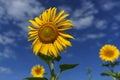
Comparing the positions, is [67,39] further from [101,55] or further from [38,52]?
[101,55]

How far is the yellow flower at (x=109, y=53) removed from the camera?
1779 centimetres

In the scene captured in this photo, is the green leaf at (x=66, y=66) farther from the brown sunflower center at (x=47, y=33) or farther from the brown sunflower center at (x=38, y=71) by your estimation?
the brown sunflower center at (x=38, y=71)

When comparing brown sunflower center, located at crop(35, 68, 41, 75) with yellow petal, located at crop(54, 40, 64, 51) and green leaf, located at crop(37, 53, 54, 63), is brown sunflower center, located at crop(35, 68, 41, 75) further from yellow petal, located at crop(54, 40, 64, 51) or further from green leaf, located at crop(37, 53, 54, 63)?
green leaf, located at crop(37, 53, 54, 63)

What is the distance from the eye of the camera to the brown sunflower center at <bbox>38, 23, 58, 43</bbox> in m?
7.48

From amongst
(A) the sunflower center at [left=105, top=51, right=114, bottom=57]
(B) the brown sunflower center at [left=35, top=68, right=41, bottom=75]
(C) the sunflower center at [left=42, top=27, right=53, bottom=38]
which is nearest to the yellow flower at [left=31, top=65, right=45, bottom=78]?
(B) the brown sunflower center at [left=35, top=68, right=41, bottom=75]

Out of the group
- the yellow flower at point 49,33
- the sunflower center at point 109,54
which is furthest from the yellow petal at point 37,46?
the sunflower center at point 109,54

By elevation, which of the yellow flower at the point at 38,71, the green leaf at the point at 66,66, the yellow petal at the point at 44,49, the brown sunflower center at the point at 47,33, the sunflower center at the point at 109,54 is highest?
the yellow flower at the point at 38,71

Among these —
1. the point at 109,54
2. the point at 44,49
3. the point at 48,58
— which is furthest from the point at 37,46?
the point at 109,54

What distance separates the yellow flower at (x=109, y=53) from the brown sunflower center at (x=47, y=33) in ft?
33.6

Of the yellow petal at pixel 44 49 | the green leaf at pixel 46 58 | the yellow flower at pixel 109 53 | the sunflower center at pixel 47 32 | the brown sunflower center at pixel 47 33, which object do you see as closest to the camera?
the green leaf at pixel 46 58

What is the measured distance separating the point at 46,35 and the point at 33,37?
33 cm

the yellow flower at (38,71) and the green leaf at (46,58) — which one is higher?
the yellow flower at (38,71)

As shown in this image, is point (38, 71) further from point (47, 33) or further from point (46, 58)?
point (46, 58)

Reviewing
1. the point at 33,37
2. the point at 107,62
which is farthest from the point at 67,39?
the point at 107,62
